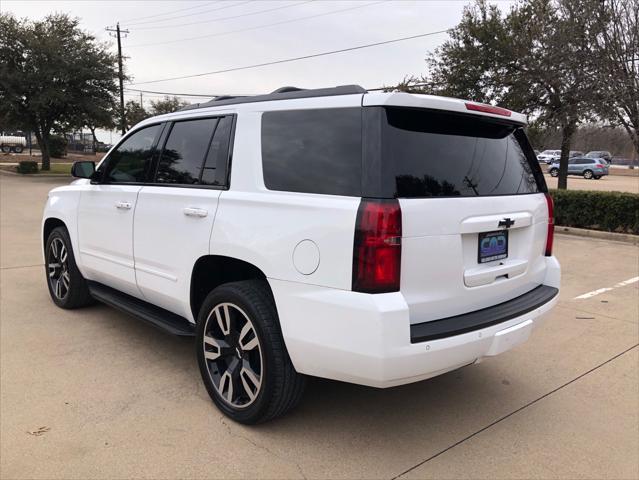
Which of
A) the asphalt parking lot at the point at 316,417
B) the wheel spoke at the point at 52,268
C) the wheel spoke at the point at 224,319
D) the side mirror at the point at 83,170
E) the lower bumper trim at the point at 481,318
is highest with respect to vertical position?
the side mirror at the point at 83,170

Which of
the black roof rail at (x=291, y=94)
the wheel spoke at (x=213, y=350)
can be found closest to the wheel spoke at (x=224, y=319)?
the wheel spoke at (x=213, y=350)

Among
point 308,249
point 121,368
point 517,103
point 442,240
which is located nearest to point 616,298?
point 442,240

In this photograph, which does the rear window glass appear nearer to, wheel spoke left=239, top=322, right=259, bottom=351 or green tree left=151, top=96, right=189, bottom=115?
wheel spoke left=239, top=322, right=259, bottom=351

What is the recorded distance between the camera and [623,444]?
9.66 ft

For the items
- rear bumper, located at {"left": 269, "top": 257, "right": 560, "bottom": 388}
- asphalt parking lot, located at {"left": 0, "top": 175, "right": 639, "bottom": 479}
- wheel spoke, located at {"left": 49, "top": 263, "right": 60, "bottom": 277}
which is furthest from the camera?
wheel spoke, located at {"left": 49, "top": 263, "right": 60, "bottom": 277}

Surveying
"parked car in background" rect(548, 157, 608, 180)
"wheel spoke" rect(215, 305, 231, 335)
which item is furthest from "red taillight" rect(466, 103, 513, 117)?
"parked car in background" rect(548, 157, 608, 180)

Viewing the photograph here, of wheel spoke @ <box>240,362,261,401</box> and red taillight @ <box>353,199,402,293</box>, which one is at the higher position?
red taillight @ <box>353,199,402,293</box>

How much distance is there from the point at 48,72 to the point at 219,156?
87.4 feet

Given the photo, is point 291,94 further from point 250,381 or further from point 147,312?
point 147,312

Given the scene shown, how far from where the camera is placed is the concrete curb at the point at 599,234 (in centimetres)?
984

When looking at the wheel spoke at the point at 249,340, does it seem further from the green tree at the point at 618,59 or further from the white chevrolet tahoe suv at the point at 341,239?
the green tree at the point at 618,59

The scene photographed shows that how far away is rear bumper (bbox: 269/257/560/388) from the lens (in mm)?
2361

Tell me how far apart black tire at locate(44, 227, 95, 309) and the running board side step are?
395 millimetres

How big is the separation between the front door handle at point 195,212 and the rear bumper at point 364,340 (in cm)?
74
